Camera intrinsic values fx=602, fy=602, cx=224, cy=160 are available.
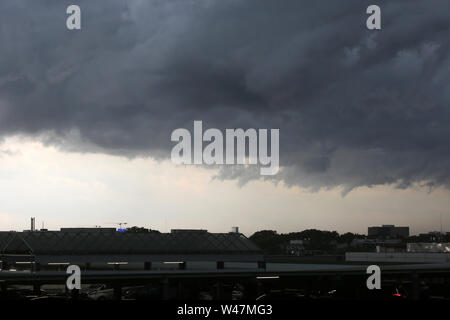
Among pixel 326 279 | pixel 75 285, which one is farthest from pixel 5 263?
pixel 326 279

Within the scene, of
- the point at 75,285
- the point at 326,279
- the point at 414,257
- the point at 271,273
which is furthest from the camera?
the point at 414,257

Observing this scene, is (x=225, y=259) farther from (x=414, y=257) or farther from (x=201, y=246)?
(x=414, y=257)

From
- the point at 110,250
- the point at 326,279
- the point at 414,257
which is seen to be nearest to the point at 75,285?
the point at 110,250

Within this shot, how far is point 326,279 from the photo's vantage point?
105188mm
